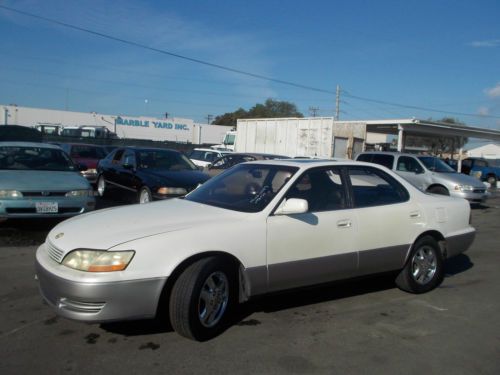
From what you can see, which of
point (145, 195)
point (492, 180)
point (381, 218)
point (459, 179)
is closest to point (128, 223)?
point (381, 218)

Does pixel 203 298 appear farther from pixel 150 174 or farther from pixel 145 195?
pixel 150 174

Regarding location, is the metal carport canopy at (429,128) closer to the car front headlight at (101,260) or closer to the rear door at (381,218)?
the rear door at (381,218)

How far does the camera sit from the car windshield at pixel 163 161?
1077cm

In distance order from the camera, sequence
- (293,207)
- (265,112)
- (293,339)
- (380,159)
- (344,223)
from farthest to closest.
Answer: (265,112), (380,159), (344,223), (293,207), (293,339)

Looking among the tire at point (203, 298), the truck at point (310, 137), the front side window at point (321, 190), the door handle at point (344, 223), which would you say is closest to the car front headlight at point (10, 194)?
the tire at point (203, 298)

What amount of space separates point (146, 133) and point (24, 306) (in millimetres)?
52474

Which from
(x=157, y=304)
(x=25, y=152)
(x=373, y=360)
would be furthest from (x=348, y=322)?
(x=25, y=152)

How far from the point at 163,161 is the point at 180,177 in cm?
121

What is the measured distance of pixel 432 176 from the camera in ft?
46.3

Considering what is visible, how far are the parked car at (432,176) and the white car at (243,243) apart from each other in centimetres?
862

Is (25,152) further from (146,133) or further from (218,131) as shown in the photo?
(218,131)

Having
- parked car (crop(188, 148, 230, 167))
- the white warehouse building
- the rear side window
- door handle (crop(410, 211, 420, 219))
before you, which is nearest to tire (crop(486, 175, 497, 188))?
the rear side window

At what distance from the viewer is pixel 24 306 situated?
4.56 m

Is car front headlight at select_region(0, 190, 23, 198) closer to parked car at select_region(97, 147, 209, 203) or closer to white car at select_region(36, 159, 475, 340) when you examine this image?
Answer: parked car at select_region(97, 147, 209, 203)
